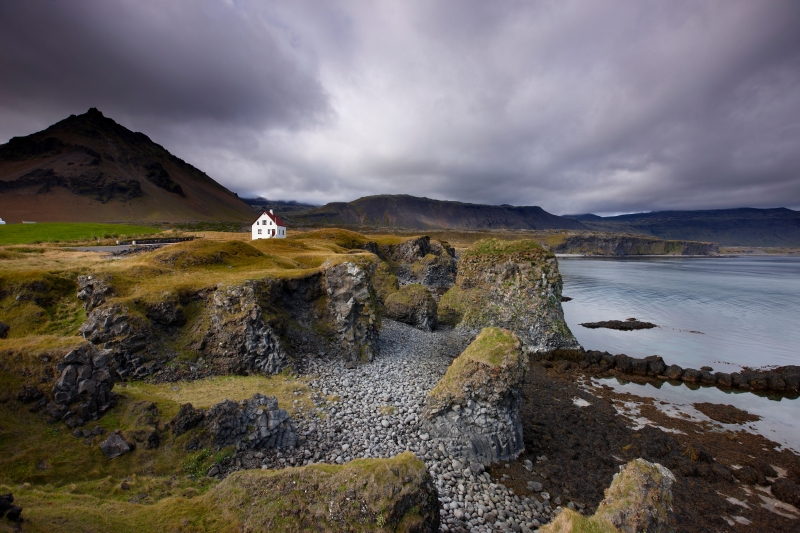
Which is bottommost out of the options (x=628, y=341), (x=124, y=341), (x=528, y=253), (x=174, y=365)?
(x=628, y=341)

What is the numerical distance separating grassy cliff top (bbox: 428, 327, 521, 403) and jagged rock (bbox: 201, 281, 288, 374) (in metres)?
11.7

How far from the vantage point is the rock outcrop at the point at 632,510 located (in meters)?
8.64

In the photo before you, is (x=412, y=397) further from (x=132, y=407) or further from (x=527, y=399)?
(x=132, y=407)

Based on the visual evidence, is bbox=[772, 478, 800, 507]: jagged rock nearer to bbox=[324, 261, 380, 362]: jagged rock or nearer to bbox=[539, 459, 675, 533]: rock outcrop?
bbox=[539, 459, 675, 533]: rock outcrop

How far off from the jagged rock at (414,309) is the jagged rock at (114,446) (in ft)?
95.3

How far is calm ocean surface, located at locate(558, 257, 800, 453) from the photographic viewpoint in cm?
2575

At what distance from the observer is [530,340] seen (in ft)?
113

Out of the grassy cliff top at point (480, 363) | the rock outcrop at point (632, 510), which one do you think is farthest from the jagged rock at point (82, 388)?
the rock outcrop at point (632, 510)

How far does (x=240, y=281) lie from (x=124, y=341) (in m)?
7.62

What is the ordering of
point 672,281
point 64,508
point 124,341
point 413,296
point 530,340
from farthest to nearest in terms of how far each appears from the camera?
point 672,281
point 413,296
point 530,340
point 124,341
point 64,508

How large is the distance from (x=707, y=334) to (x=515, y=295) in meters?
30.1

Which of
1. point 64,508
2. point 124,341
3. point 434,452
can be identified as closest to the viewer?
point 64,508

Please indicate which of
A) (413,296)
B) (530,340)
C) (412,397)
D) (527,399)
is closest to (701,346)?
(530,340)

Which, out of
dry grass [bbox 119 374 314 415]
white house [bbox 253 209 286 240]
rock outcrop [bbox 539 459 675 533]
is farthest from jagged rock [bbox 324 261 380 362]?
white house [bbox 253 209 286 240]
